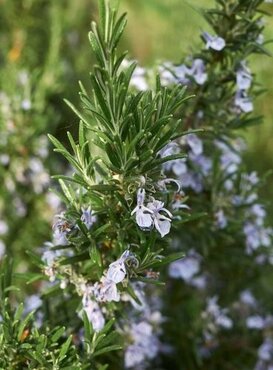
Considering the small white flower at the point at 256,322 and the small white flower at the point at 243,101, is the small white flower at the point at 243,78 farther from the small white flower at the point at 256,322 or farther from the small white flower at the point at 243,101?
the small white flower at the point at 256,322

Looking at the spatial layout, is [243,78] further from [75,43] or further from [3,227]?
[75,43]

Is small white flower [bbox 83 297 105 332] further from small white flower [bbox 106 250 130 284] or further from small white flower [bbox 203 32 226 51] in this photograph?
small white flower [bbox 203 32 226 51]

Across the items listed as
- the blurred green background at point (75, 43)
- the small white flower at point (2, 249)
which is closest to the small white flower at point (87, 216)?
the small white flower at point (2, 249)

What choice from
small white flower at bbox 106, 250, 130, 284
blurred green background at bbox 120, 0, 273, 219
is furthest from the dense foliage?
blurred green background at bbox 120, 0, 273, 219

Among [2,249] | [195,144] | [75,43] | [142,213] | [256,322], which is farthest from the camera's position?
[75,43]

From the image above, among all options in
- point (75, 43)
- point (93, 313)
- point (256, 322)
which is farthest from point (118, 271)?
point (75, 43)

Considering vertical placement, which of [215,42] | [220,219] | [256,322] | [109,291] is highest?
[215,42]

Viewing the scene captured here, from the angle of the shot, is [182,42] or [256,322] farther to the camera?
[182,42]

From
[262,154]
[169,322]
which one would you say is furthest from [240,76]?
[262,154]
